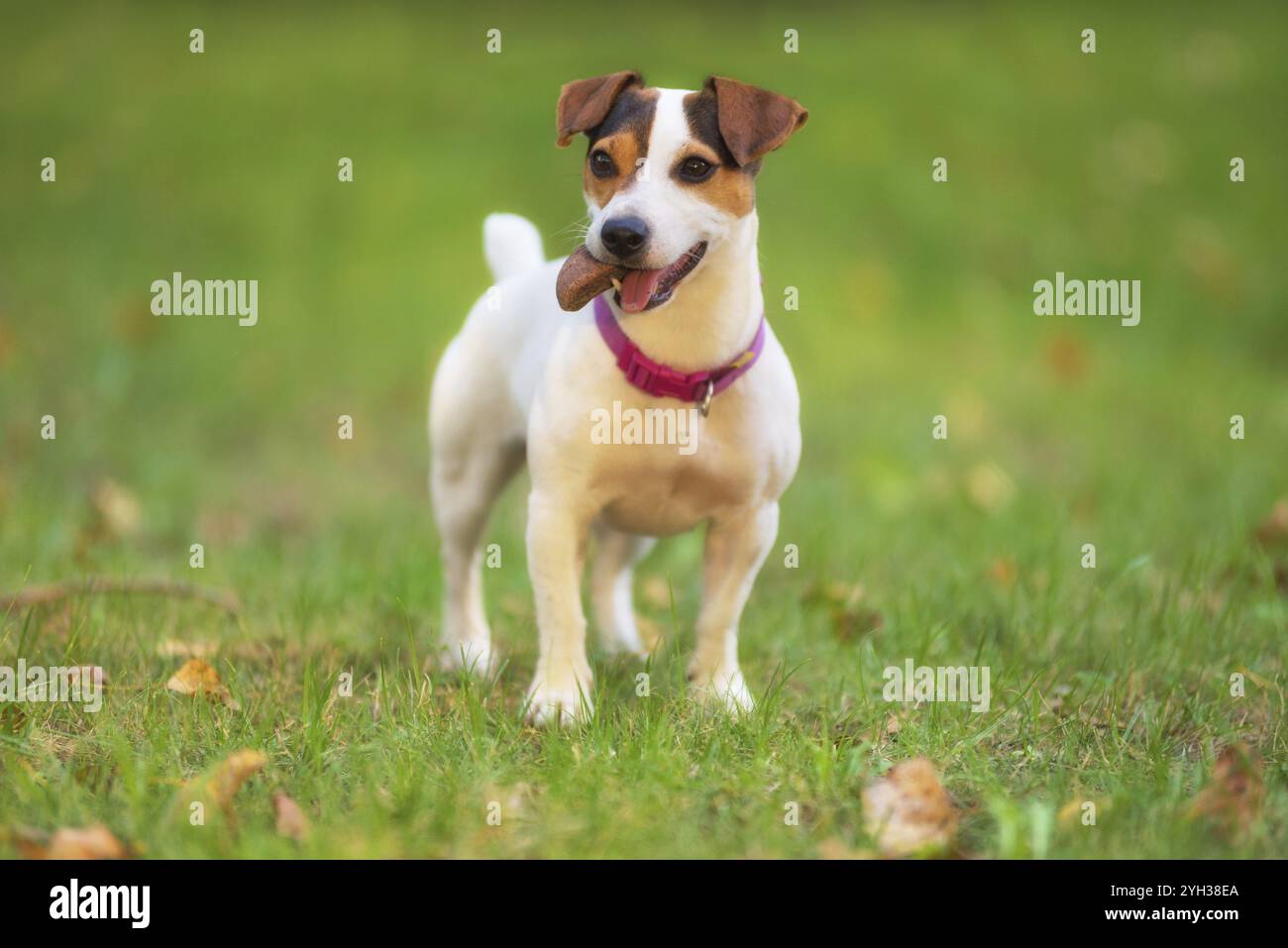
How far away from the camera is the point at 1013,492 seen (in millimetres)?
6172

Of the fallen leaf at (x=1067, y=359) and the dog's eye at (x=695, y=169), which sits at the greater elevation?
the fallen leaf at (x=1067, y=359)

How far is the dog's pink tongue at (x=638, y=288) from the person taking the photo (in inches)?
131

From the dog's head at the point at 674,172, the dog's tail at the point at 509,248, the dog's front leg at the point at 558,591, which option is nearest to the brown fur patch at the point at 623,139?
the dog's head at the point at 674,172

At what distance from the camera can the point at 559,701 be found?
3461 millimetres

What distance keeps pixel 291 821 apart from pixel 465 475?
164 cm

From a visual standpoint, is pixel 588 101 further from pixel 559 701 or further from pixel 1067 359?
Answer: pixel 1067 359

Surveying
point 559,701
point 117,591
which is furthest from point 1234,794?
point 117,591

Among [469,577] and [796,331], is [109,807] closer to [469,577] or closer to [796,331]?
[469,577]

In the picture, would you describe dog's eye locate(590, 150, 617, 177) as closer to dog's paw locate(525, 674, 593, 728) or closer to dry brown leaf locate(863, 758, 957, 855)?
dog's paw locate(525, 674, 593, 728)

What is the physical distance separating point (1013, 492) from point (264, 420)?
3.85 meters

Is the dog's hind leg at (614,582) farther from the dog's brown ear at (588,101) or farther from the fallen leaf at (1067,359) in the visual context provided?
the fallen leaf at (1067,359)

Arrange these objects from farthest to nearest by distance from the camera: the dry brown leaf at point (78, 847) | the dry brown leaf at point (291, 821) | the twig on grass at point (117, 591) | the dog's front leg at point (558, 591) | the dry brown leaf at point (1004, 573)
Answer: the dry brown leaf at point (1004, 573), the twig on grass at point (117, 591), the dog's front leg at point (558, 591), the dry brown leaf at point (291, 821), the dry brown leaf at point (78, 847)
